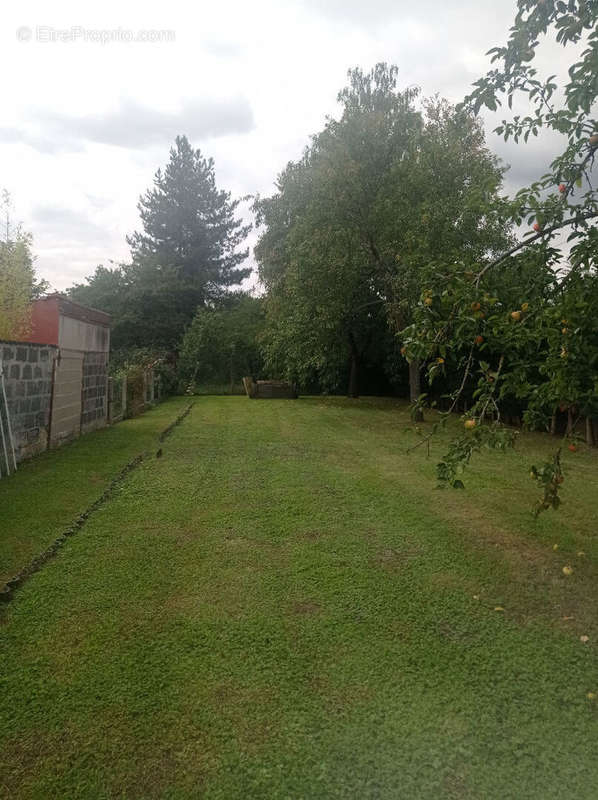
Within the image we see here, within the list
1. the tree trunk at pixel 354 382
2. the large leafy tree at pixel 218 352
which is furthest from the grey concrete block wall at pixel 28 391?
the large leafy tree at pixel 218 352

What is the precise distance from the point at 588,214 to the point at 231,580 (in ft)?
10.9

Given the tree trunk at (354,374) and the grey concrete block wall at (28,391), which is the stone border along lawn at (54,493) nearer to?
the grey concrete block wall at (28,391)

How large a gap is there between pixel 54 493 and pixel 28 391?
101 inches

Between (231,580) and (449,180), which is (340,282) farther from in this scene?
(231,580)

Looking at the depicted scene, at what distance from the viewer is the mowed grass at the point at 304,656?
2.23 metres

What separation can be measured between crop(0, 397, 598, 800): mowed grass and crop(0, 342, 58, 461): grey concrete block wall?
2670 millimetres

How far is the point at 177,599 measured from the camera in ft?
12.3

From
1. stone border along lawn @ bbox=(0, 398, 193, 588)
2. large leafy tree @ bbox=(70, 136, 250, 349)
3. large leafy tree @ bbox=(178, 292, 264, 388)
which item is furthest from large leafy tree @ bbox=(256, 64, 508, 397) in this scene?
large leafy tree @ bbox=(70, 136, 250, 349)

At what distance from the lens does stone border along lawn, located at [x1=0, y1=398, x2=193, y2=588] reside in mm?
4465

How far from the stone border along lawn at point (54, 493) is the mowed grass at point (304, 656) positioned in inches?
7.3

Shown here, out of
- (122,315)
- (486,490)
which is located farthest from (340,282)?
(122,315)

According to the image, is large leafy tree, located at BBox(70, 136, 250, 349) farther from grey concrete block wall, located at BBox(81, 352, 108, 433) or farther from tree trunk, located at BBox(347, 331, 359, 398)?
grey concrete block wall, located at BBox(81, 352, 108, 433)

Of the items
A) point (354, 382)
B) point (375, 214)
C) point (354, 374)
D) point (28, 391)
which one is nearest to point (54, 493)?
point (28, 391)

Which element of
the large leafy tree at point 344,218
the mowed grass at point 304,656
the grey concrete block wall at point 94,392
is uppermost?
the large leafy tree at point 344,218
